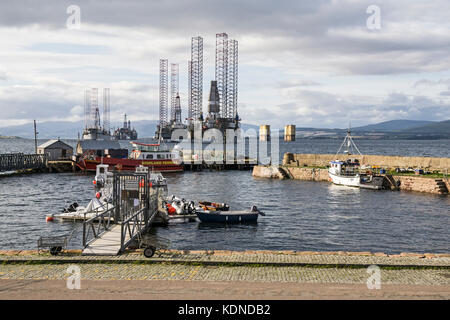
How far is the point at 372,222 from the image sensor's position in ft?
123

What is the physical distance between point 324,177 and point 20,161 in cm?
5616

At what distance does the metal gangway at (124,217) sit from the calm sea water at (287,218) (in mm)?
2954

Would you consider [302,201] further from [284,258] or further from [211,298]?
[211,298]

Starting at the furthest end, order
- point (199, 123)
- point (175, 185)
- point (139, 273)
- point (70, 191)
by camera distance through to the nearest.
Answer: point (199, 123) < point (175, 185) < point (70, 191) < point (139, 273)

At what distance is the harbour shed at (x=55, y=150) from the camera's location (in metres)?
90.6

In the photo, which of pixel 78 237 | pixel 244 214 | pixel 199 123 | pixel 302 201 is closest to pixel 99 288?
pixel 78 237

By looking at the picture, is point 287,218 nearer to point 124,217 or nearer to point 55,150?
point 124,217

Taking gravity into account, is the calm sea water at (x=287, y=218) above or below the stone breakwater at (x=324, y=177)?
below

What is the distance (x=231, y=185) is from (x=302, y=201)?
19.4 metres

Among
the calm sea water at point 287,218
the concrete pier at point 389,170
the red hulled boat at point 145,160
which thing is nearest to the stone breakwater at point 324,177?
the concrete pier at point 389,170

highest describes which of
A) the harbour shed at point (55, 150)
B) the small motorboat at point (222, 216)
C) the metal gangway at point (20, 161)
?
the harbour shed at point (55, 150)

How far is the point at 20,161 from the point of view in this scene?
8138 centimetres

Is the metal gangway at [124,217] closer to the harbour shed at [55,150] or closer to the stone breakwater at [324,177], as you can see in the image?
the stone breakwater at [324,177]

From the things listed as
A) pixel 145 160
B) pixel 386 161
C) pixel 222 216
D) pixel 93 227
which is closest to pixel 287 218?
pixel 222 216
